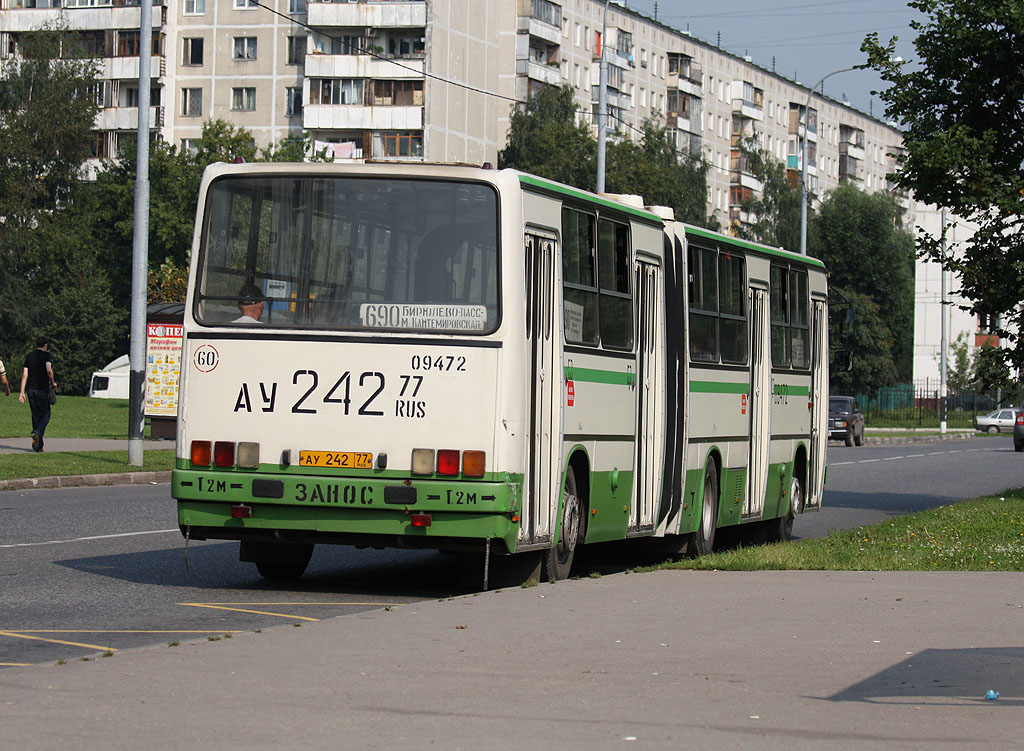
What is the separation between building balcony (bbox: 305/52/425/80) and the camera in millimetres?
86062

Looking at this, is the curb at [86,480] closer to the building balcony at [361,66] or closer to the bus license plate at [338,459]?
the bus license plate at [338,459]

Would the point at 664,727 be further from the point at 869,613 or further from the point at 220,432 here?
the point at 220,432

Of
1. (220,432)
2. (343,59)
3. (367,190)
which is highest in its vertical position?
(343,59)

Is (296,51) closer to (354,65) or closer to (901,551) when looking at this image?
(354,65)

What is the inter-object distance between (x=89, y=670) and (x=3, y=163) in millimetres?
80076

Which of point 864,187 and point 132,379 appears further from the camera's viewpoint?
point 864,187

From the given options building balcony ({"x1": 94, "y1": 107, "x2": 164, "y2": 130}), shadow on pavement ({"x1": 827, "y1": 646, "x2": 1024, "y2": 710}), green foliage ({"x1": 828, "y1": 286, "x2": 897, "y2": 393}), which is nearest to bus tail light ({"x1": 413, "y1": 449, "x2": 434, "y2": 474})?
shadow on pavement ({"x1": 827, "y1": 646, "x2": 1024, "y2": 710})

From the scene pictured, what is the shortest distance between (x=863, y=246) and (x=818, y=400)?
274ft

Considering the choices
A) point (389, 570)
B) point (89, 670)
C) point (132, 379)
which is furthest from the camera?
point (132, 379)

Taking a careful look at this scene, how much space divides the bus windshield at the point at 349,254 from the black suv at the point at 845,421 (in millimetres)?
46885

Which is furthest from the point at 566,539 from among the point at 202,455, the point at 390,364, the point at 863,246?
the point at 863,246

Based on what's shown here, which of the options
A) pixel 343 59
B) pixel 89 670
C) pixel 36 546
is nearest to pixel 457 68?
pixel 343 59

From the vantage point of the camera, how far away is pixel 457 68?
292 feet

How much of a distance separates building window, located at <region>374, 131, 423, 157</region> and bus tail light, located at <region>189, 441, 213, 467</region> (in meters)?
74.5
